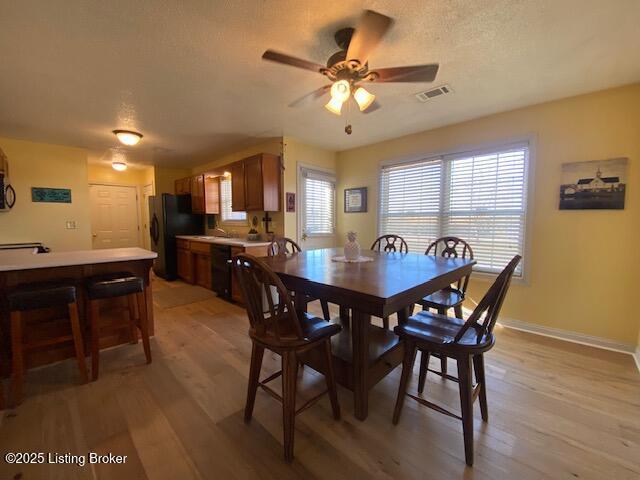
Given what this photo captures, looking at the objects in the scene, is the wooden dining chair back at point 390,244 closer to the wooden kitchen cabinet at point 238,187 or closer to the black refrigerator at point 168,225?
the wooden kitchen cabinet at point 238,187

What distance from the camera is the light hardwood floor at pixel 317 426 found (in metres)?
1.29

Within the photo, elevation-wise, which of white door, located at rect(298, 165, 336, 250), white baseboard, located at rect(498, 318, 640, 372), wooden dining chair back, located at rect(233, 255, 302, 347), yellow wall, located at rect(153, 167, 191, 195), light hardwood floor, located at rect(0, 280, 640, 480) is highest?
yellow wall, located at rect(153, 167, 191, 195)

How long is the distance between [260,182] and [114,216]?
451 cm

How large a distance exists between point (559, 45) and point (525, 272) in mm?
2091

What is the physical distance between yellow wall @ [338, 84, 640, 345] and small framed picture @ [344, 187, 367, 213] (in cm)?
166

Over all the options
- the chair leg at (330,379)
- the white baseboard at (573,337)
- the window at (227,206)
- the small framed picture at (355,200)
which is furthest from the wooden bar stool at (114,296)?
the white baseboard at (573,337)

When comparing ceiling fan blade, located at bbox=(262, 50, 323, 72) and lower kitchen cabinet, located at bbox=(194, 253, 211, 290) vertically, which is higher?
ceiling fan blade, located at bbox=(262, 50, 323, 72)

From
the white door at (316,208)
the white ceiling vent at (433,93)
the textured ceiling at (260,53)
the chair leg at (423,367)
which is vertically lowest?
the chair leg at (423,367)

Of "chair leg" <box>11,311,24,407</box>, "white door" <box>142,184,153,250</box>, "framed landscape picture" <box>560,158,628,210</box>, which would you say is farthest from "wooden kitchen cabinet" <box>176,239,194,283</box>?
"framed landscape picture" <box>560,158,628,210</box>

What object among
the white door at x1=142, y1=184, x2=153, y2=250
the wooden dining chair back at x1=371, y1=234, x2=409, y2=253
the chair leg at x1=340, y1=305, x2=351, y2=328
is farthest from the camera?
the white door at x1=142, y1=184, x2=153, y2=250

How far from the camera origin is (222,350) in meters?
2.44

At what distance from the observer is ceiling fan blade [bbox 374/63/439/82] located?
158cm

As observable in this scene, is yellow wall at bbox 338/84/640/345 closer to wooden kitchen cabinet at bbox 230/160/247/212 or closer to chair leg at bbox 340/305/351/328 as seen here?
chair leg at bbox 340/305/351/328

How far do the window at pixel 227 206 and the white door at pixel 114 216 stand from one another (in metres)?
2.83
